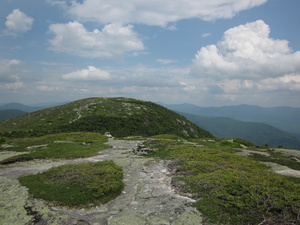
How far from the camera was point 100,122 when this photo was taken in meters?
66.9

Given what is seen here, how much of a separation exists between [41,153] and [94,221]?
17263 mm

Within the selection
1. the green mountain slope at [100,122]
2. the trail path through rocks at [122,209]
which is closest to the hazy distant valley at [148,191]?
the trail path through rocks at [122,209]

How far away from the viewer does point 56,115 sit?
239ft

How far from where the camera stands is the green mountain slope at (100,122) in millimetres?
60844

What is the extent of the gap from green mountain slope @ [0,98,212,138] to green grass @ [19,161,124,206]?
44.5m

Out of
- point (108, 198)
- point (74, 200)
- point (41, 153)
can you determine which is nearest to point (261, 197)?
point (108, 198)

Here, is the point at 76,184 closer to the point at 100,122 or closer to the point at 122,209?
the point at 122,209

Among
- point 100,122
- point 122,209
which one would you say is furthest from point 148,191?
point 100,122

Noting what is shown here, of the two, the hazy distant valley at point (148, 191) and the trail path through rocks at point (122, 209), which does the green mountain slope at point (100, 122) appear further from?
the trail path through rocks at point (122, 209)

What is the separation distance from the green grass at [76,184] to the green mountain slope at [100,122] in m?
44.5

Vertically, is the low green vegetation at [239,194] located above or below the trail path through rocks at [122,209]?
above

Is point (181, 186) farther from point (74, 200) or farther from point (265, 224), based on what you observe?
point (74, 200)

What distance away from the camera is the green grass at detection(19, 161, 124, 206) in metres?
12.4

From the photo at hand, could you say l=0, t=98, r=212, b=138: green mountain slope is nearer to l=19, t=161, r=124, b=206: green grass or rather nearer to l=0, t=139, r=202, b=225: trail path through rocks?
l=19, t=161, r=124, b=206: green grass
